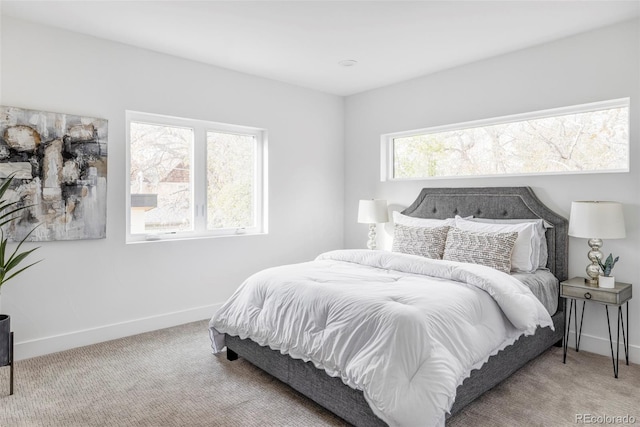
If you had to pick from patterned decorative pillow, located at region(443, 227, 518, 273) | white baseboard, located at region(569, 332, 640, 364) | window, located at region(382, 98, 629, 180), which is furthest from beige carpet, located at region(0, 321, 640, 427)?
window, located at region(382, 98, 629, 180)

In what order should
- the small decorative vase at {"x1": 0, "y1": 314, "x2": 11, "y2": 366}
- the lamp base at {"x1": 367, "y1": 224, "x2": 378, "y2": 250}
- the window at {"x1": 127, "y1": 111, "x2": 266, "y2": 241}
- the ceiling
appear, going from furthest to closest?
the lamp base at {"x1": 367, "y1": 224, "x2": 378, "y2": 250} < the window at {"x1": 127, "y1": 111, "x2": 266, "y2": 241} < the ceiling < the small decorative vase at {"x1": 0, "y1": 314, "x2": 11, "y2": 366}

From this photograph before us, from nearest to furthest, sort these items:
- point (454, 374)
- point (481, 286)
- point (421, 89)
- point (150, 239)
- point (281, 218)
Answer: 1. point (454, 374)
2. point (481, 286)
3. point (150, 239)
4. point (421, 89)
5. point (281, 218)

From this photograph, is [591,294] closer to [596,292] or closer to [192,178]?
[596,292]

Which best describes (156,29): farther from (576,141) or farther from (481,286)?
(576,141)

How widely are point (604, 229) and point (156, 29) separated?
3.60 meters

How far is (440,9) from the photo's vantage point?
2.77 meters

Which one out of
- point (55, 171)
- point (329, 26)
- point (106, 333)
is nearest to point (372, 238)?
point (329, 26)

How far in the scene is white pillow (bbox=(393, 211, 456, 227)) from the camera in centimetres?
367

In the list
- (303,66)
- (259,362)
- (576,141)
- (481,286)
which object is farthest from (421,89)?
(259,362)

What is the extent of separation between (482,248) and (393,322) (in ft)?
5.06

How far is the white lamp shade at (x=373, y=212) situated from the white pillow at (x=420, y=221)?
5.5 inches

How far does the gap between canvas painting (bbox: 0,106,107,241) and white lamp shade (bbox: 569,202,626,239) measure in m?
3.66

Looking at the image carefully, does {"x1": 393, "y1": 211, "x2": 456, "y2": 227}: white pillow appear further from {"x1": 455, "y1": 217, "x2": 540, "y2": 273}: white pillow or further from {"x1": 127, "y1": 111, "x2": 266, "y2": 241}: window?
{"x1": 127, "y1": 111, "x2": 266, "y2": 241}: window

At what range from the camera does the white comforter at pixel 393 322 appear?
1.79 metres
